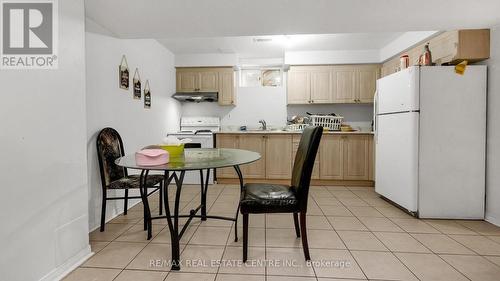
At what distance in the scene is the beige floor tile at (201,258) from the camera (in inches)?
70.2

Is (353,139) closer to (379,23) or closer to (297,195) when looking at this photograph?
(379,23)

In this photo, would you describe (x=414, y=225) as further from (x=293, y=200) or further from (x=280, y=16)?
(x=280, y=16)

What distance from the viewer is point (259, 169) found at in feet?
14.5

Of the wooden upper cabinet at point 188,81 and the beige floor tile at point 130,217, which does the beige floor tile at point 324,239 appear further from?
the wooden upper cabinet at point 188,81

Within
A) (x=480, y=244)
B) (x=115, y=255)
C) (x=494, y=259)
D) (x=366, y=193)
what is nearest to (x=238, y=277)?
(x=115, y=255)

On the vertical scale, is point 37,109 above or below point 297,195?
above

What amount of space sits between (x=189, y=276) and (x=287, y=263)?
0.71m

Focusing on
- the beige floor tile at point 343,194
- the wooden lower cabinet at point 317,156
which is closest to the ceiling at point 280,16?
the wooden lower cabinet at point 317,156

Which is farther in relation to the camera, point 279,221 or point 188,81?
point 188,81

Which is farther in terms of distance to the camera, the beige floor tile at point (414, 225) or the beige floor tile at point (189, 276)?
the beige floor tile at point (414, 225)

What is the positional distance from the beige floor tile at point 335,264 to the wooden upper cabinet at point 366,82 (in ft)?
10.8

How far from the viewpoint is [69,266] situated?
5.69 ft

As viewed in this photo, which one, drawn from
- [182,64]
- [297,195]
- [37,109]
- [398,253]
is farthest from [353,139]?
[37,109]

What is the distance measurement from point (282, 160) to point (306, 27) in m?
2.36
